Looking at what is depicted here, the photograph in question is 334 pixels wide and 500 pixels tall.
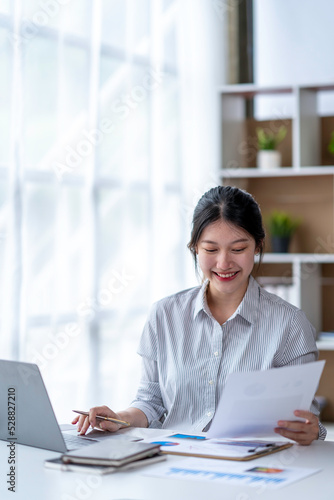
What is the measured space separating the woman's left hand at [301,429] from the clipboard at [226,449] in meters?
0.03

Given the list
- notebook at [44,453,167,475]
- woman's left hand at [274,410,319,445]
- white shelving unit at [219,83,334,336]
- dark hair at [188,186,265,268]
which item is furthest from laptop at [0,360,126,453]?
white shelving unit at [219,83,334,336]

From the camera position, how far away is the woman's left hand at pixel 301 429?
5.55ft

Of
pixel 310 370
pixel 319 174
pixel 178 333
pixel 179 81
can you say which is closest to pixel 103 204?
pixel 179 81

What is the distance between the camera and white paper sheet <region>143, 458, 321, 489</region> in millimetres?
1415

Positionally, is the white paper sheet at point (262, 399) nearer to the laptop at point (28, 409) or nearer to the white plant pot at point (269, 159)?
the laptop at point (28, 409)

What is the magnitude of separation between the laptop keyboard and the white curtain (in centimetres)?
141

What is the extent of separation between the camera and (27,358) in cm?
329

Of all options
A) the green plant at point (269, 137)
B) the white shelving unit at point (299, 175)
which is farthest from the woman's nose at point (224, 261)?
the green plant at point (269, 137)

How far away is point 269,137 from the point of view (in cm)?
452

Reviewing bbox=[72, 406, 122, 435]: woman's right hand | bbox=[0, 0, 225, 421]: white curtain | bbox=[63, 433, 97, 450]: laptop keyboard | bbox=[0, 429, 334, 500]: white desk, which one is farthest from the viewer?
bbox=[0, 0, 225, 421]: white curtain

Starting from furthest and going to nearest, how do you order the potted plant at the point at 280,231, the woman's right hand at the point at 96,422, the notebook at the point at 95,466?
the potted plant at the point at 280,231 < the woman's right hand at the point at 96,422 < the notebook at the point at 95,466

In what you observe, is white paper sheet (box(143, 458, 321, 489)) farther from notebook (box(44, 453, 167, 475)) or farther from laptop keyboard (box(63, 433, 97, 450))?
laptop keyboard (box(63, 433, 97, 450))

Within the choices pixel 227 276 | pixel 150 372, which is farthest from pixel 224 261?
pixel 150 372

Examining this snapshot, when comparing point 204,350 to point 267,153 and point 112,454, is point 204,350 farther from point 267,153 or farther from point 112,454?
point 267,153
